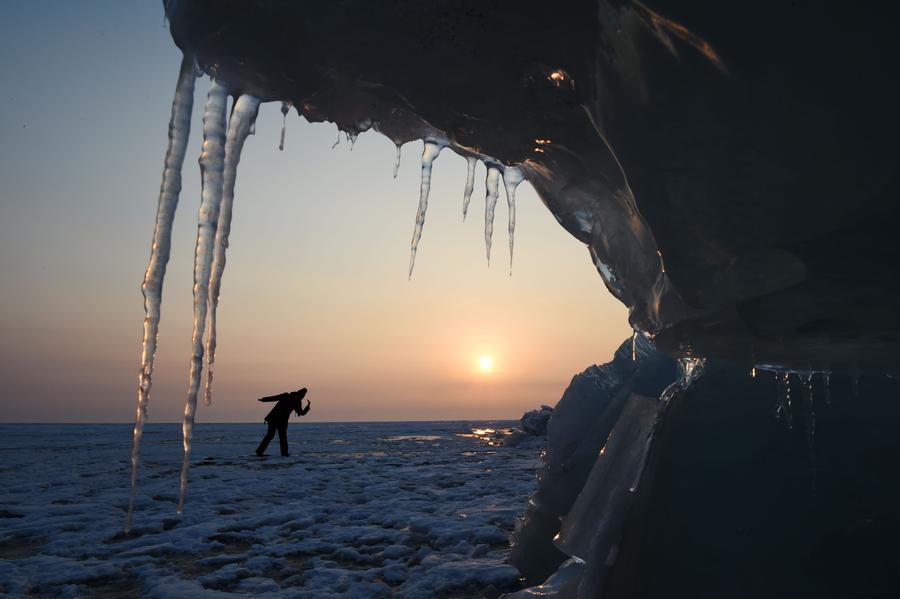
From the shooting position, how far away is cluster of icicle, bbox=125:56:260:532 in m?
2.67

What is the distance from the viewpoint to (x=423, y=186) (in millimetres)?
3924

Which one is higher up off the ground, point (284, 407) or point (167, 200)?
point (167, 200)

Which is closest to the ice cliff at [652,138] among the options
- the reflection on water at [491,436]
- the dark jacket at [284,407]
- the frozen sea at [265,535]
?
the frozen sea at [265,535]

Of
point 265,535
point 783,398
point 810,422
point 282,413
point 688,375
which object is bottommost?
point 265,535

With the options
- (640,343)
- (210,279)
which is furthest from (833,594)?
(210,279)

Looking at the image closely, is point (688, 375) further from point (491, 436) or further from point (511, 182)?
point (491, 436)

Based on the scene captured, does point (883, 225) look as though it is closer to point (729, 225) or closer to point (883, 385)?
point (729, 225)

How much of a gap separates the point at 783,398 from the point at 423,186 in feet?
8.48

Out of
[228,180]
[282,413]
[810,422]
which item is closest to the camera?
[810,422]

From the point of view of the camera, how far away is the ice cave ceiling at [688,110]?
5.19 ft

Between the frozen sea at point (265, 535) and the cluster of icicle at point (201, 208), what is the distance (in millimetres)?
1011

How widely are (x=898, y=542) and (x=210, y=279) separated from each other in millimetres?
3320

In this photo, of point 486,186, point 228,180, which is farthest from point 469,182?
point 228,180

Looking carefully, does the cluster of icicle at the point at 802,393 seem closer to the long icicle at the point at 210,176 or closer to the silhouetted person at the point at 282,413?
the long icicle at the point at 210,176
